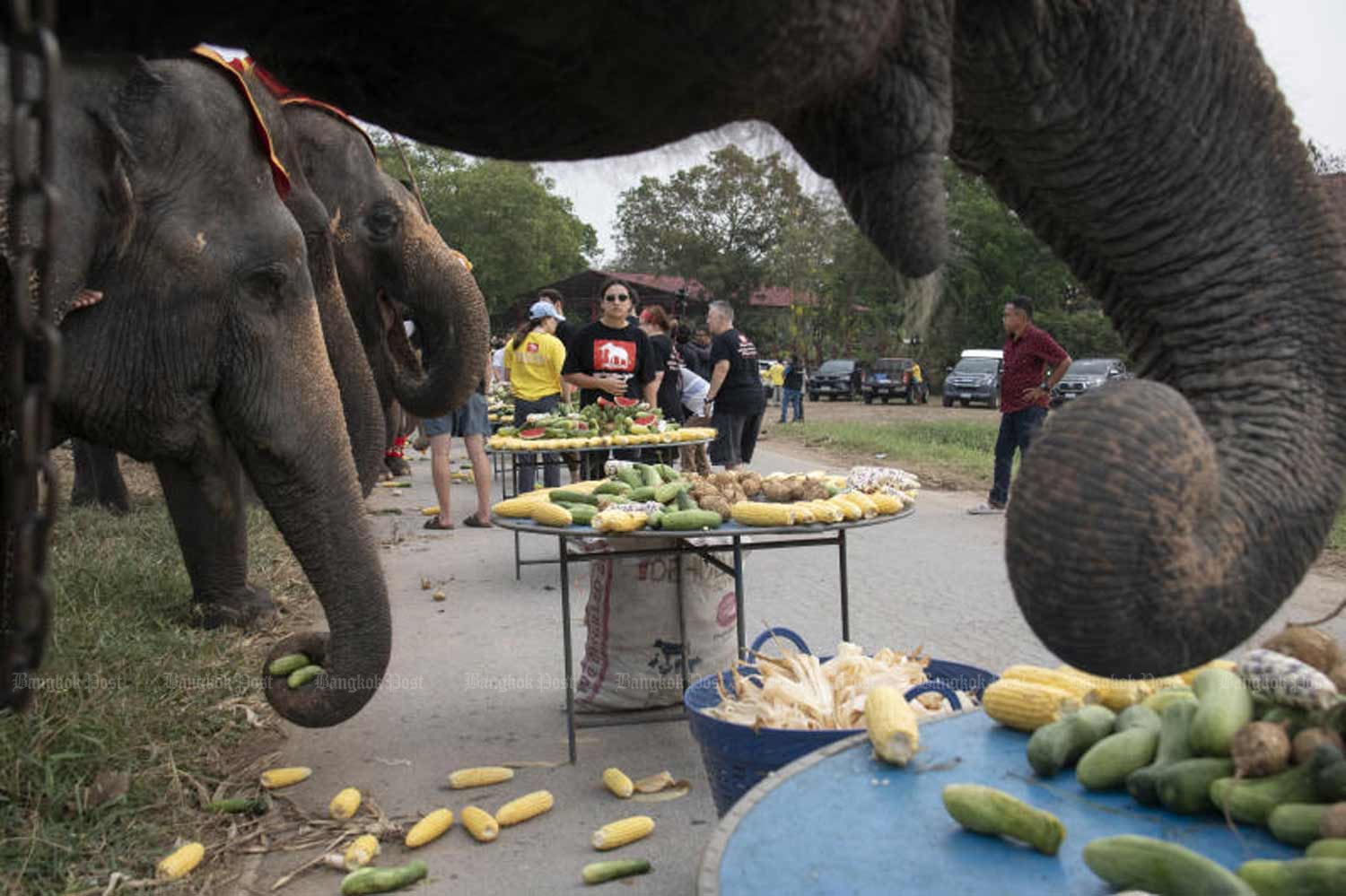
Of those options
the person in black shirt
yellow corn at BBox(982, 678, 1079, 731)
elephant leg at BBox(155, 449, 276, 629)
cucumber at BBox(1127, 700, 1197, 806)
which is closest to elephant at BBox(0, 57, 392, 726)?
elephant leg at BBox(155, 449, 276, 629)

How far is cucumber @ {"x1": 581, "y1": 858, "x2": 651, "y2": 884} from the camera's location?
143 inches

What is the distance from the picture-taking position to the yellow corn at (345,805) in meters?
4.11

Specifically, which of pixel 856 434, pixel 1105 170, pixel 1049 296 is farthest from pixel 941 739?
pixel 1049 296

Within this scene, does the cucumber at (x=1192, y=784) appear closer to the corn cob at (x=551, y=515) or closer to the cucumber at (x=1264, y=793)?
the cucumber at (x=1264, y=793)

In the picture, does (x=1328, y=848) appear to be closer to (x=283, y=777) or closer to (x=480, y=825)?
(x=480, y=825)

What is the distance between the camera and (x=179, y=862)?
140 inches

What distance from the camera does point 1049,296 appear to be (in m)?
31.5

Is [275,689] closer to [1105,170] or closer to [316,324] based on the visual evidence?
[316,324]

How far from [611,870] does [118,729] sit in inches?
77.4

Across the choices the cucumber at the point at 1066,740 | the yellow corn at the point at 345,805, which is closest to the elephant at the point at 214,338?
the yellow corn at the point at 345,805

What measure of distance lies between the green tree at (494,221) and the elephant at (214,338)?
29.0 meters

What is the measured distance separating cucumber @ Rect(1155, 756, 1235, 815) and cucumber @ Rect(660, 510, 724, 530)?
2427 mm

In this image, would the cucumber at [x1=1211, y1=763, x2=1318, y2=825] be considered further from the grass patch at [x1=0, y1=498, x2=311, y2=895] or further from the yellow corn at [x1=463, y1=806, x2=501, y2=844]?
the grass patch at [x1=0, y1=498, x2=311, y2=895]

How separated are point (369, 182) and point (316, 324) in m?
2.19
